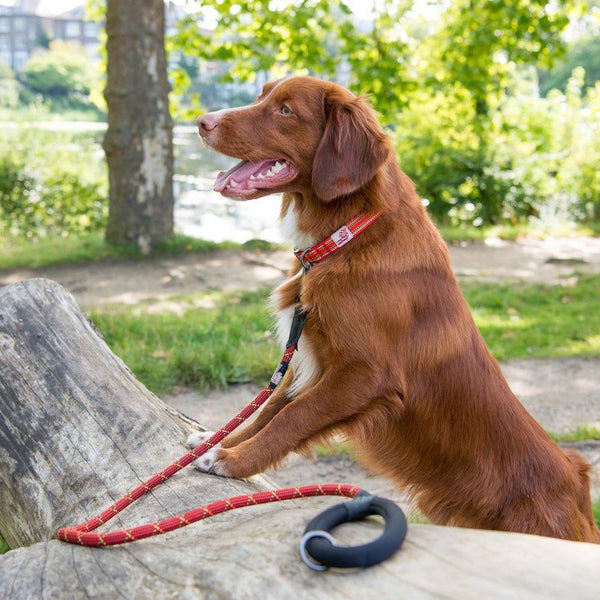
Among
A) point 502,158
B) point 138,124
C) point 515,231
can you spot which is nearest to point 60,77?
point 502,158

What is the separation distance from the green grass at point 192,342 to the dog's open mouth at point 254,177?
228 centimetres

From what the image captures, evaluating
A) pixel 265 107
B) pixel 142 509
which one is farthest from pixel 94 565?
pixel 265 107

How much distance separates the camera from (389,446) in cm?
276

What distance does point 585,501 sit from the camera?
2.62 m

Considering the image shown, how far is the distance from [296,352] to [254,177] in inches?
30.3

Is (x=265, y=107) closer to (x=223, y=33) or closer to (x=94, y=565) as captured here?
(x=94, y=565)

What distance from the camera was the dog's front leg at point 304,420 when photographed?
2.59 m

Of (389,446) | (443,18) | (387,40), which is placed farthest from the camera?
(443,18)

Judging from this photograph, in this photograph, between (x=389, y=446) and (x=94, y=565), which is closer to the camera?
(x=94, y=565)

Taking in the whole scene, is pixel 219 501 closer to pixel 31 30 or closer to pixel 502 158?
pixel 502 158

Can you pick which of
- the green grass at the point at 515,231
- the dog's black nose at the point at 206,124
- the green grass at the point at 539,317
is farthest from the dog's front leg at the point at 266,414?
the green grass at the point at 515,231

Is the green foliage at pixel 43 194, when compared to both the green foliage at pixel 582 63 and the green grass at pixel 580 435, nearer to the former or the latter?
the green grass at pixel 580 435

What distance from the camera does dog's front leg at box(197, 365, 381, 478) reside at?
259cm

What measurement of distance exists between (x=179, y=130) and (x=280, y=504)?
131 feet
